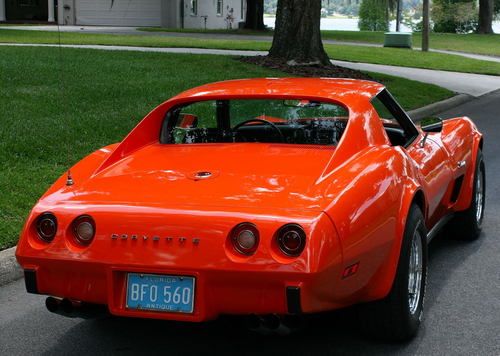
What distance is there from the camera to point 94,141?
31.7ft

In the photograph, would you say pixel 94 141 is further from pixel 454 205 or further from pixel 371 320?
pixel 371 320

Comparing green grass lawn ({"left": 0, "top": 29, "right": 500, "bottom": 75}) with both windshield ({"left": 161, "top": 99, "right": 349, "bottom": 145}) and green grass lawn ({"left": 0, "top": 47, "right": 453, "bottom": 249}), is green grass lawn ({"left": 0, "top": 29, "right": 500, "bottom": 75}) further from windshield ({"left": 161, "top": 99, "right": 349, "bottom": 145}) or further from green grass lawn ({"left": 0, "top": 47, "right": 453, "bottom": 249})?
windshield ({"left": 161, "top": 99, "right": 349, "bottom": 145})

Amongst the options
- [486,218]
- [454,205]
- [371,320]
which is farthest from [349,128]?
[486,218]

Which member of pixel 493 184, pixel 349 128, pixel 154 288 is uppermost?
pixel 349 128

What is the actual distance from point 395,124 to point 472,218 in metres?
1.27

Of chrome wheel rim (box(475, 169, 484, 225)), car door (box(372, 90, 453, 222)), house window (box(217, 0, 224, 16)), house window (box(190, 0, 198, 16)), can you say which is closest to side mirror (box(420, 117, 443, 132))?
car door (box(372, 90, 453, 222))

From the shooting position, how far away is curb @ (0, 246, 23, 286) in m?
5.66

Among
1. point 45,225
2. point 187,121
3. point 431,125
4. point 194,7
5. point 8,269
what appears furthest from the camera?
point 194,7

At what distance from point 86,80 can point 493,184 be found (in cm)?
744

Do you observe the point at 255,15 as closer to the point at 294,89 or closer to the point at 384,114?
the point at 384,114

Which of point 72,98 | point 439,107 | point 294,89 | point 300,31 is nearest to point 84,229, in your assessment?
point 294,89

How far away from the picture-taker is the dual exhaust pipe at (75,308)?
4156 millimetres

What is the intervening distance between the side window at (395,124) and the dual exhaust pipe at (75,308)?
2.25m

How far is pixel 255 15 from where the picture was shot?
43031 mm
